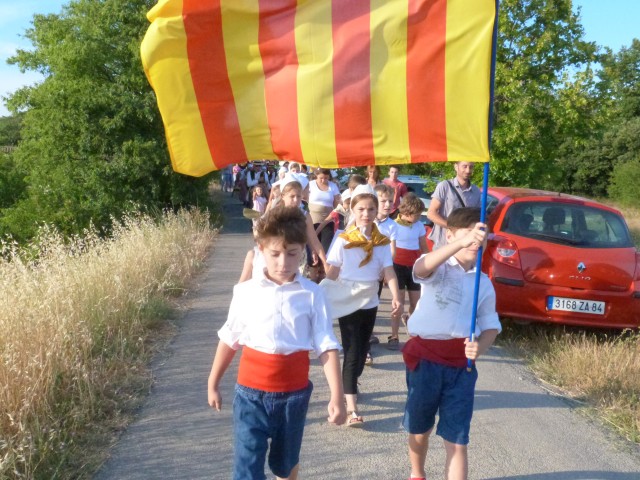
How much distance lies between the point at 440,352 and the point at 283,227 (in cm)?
118

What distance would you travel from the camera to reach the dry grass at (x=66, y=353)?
392 centimetres

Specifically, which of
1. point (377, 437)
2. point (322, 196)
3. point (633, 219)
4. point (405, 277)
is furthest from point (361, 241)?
point (633, 219)

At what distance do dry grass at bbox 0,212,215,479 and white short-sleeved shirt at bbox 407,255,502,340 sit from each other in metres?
2.13

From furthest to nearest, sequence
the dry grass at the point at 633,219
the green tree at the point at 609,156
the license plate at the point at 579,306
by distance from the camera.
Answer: the green tree at the point at 609,156 → the dry grass at the point at 633,219 → the license plate at the point at 579,306

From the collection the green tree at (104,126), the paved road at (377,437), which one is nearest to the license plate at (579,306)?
the paved road at (377,437)

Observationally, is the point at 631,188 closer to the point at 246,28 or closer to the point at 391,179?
the point at 391,179

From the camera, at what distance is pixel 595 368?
19.8 ft

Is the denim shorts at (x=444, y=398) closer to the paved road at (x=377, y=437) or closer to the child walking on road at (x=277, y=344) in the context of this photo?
the paved road at (x=377, y=437)

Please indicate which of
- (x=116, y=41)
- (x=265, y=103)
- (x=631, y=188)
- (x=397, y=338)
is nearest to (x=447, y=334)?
(x=265, y=103)

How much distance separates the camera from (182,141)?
4.17 meters

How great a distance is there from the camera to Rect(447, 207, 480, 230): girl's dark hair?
12.1ft

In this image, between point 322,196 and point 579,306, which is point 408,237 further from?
point 322,196

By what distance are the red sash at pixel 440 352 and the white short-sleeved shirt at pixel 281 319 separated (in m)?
0.72

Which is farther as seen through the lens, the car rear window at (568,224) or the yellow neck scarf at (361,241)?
the car rear window at (568,224)
